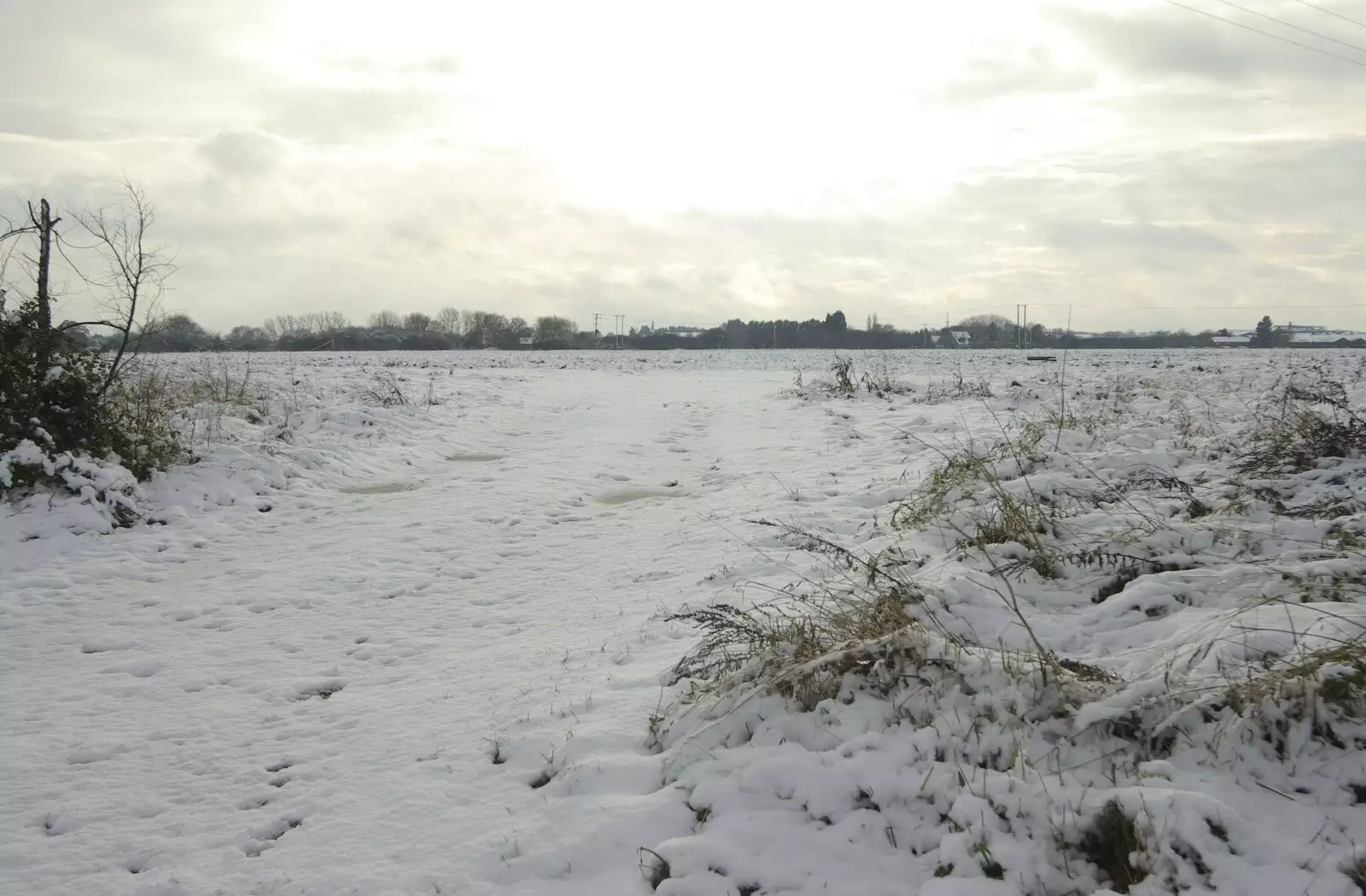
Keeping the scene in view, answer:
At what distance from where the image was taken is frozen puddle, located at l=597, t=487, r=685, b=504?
9031 millimetres

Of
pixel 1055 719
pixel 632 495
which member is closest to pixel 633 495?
pixel 632 495

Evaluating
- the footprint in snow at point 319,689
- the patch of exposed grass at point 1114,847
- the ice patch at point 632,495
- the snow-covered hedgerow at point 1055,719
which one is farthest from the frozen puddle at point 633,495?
the patch of exposed grass at point 1114,847

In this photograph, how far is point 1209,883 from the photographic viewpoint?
2.23 metres

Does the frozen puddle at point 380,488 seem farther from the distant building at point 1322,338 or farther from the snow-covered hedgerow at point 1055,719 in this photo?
the distant building at point 1322,338

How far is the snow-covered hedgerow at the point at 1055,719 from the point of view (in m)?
2.41

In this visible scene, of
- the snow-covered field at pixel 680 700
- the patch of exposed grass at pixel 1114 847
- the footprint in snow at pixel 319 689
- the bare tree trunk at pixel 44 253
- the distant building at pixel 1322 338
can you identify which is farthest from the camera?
the distant building at pixel 1322 338

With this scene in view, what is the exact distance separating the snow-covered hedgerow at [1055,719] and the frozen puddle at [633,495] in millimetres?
4337

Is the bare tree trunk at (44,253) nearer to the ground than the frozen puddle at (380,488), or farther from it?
farther from it

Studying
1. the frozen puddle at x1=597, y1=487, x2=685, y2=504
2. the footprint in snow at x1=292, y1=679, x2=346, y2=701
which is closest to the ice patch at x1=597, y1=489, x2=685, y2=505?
the frozen puddle at x1=597, y1=487, x2=685, y2=504

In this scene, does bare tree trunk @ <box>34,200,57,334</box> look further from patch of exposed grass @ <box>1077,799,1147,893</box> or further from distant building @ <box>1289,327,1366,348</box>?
distant building @ <box>1289,327,1366,348</box>

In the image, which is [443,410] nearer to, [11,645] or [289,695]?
[11,645]

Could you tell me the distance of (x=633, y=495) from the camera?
30.4 ft

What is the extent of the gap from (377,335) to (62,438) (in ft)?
204

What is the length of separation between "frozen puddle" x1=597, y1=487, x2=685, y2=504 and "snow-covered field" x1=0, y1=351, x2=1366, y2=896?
2.98 ft
